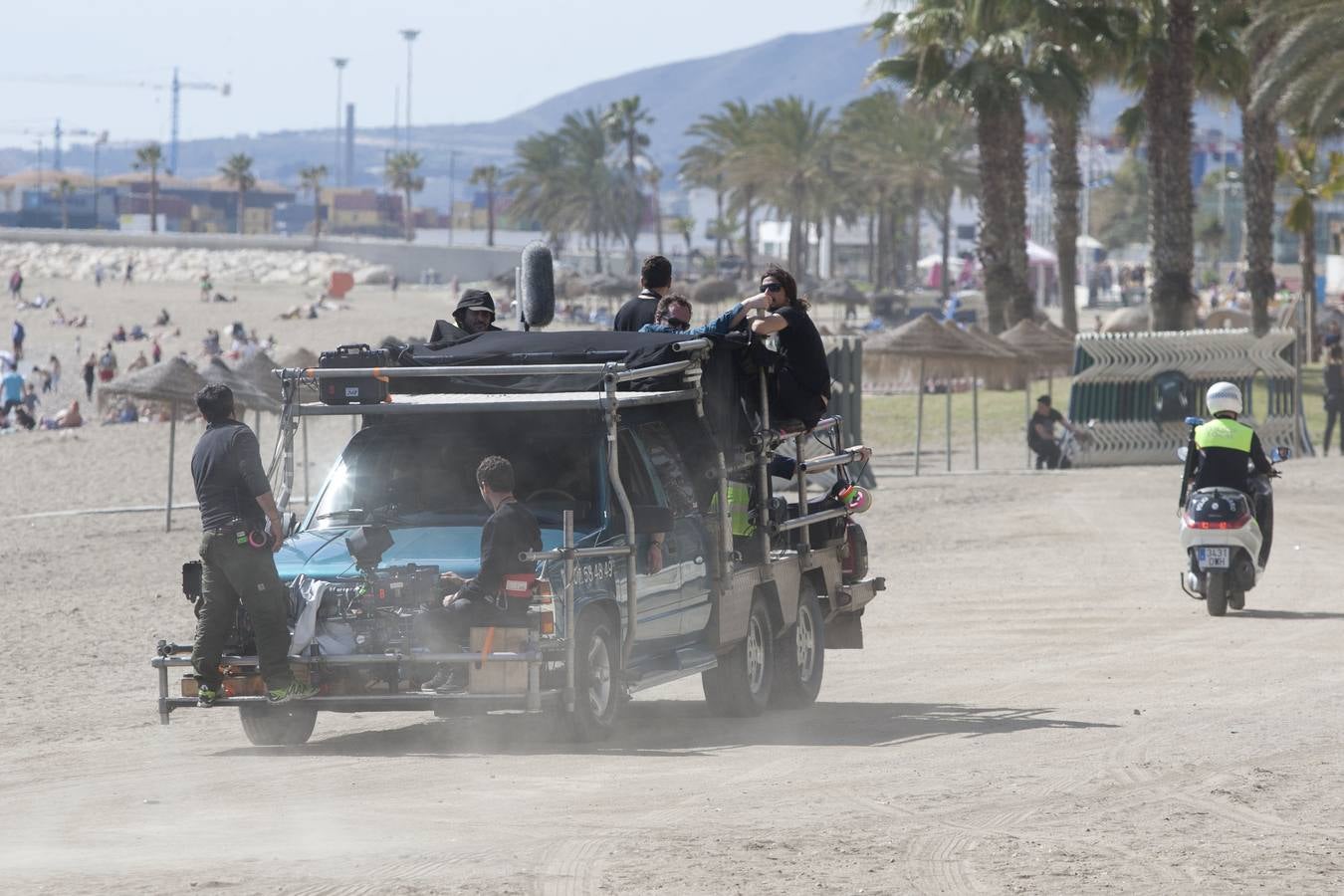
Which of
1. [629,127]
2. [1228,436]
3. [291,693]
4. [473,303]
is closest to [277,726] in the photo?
[291,693]

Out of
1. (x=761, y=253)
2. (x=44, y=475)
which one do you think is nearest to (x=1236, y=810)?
(x=44, y=475)

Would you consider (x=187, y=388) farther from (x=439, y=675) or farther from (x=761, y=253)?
(x=761, y=253)

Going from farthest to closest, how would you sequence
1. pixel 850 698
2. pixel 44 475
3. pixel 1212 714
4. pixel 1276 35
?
pixel 1276 35
pixel 44 475
pixel 850 698
pixel 1212 714

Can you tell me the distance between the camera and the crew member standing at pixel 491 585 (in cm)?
974

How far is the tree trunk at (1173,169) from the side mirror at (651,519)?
1274 inches

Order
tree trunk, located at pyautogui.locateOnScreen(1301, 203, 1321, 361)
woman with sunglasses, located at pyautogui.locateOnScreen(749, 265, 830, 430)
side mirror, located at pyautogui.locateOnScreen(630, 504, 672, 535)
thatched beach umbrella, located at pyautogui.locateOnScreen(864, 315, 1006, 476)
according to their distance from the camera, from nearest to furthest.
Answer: side mirror, located at pyautogui.locateOnScreen(630, 504, 672, 535), woman with sunglasses, located at pyautogui.locateOnScreen(749, 265, 830, 430), thatched beach umbrella, located at pyautogui.locateOnScreen(864, 315, 1006, 476), tree trunk, located at pyautogui.locateOnScreen(1301, 203, 1321, 361)

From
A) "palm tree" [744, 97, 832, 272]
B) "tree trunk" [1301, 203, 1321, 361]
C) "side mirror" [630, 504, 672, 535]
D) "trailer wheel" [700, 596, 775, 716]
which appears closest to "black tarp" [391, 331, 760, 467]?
"side mirror" [630, 504, 672, 535]

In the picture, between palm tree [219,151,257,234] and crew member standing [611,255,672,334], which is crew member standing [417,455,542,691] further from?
palm tree [219,151,257,234]

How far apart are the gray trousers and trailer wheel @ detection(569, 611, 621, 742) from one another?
1400 millimetres

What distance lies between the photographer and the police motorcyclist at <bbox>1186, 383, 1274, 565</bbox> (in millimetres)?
16594

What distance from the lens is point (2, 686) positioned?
1410 cm

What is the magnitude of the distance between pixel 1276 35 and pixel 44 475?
28102 mm

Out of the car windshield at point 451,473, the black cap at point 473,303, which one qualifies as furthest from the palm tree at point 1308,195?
the car windshield at point 451,473

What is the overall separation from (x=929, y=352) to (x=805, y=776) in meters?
27.0
